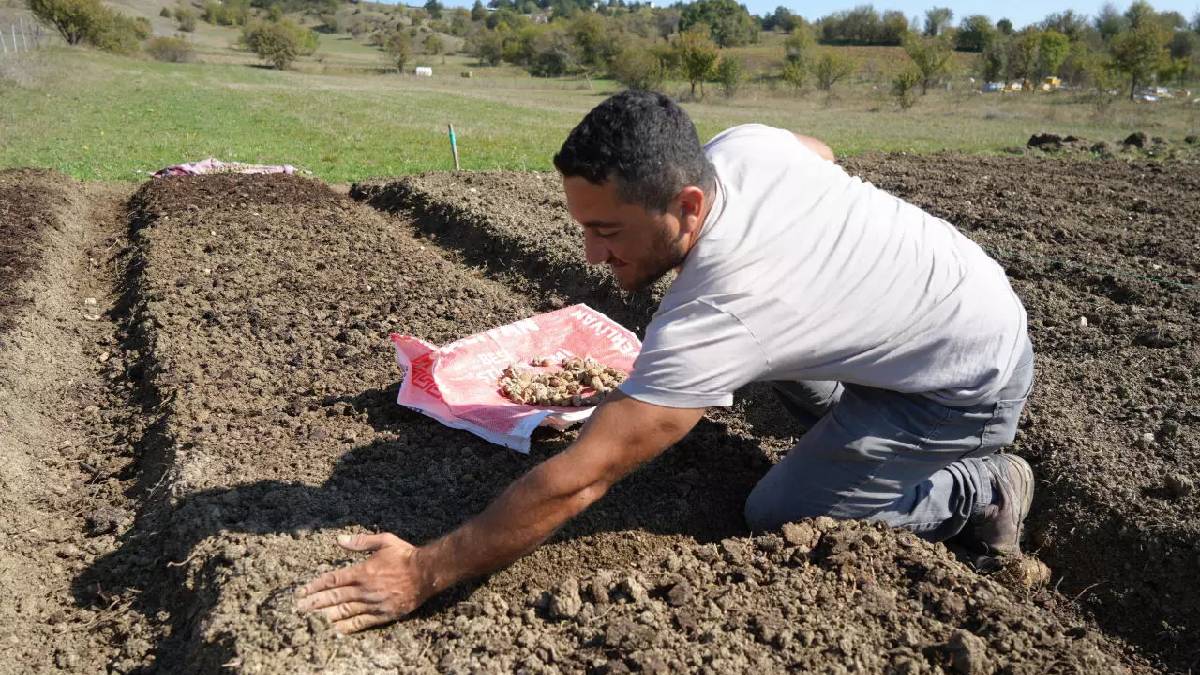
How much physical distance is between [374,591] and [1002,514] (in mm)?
2134

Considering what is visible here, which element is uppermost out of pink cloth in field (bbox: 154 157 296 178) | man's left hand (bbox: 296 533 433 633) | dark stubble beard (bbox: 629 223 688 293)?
dark stubble beard (bbox: 629 223 688 293)

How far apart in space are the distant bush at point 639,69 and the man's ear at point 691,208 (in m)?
46.5

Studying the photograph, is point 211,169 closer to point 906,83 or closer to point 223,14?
point 906,83

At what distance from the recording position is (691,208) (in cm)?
235

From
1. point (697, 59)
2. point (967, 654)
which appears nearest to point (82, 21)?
point (697, 59)

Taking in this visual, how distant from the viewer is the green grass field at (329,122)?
12.1 meters

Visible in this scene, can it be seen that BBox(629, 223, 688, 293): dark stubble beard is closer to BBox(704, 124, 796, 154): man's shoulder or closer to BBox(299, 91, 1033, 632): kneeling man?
BBox(299, 91, 1033, 632): kneeling man

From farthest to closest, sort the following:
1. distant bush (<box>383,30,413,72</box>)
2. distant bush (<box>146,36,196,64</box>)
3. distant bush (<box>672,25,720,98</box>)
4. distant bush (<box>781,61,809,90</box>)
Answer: distant bush (<box>383,30,413,72</box>)
distant bush (<box>146,36,196,64</box>)
distant bush (<box>781,61,809,90</box>)
distant bush (<box>672,25,720,98</box>)

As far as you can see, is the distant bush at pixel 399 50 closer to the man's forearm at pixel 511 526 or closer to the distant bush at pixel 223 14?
the distant bush at pixel 223 14

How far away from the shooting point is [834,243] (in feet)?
8.14

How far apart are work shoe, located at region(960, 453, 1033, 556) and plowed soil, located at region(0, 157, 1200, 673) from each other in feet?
0.53

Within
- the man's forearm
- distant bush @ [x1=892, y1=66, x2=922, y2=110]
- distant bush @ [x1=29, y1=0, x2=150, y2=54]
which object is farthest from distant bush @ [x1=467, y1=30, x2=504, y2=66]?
the man's forearm

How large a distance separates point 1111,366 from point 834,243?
2.77 metres

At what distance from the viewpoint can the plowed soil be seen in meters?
2.50
